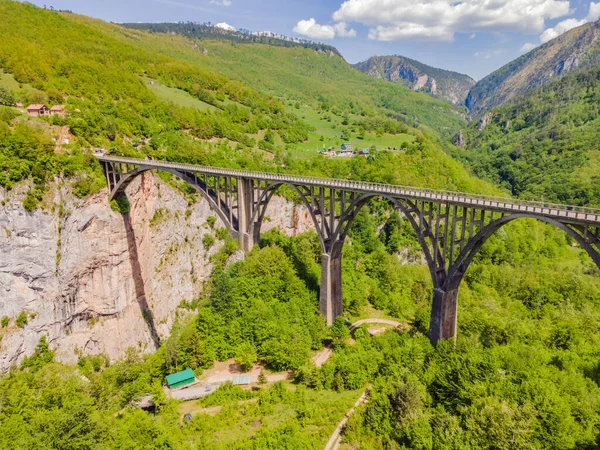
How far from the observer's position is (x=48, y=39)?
85.9 m

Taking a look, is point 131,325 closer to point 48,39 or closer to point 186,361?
point 186,361

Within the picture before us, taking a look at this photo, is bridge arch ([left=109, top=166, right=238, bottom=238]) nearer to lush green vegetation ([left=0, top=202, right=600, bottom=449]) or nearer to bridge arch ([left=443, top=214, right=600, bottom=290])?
lush green vegetation ([left=0, top=202, right=600, bottom=449])

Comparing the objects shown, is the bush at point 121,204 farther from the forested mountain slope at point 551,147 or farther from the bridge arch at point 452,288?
the forested mountain slope at point 551,147

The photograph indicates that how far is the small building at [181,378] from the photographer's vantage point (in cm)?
3175

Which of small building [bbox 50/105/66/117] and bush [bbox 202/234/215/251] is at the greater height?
small building [bbox 50/105/66/117]

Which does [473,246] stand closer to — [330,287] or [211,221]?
[330,287]

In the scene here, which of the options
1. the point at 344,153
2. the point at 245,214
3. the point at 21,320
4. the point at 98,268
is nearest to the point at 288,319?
the point at 245,214

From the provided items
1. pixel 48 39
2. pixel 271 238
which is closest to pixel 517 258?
pixel 271 238

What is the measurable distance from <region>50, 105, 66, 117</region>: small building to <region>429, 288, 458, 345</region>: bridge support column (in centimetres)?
6014

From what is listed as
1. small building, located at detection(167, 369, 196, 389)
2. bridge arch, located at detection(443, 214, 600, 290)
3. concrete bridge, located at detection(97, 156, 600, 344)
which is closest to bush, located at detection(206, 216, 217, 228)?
concrete bridge, located at detection(97, 156, 600, 344)

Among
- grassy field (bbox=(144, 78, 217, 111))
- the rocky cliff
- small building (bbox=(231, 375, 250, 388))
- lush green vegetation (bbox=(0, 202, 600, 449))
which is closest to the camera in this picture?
lush green vegetation (bbox=(0, 202, 600, 449))

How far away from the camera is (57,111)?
189 ft

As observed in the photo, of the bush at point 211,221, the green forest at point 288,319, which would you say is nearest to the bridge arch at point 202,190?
the green forest at point 288,319

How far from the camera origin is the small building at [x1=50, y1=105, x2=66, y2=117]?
2256 inches
